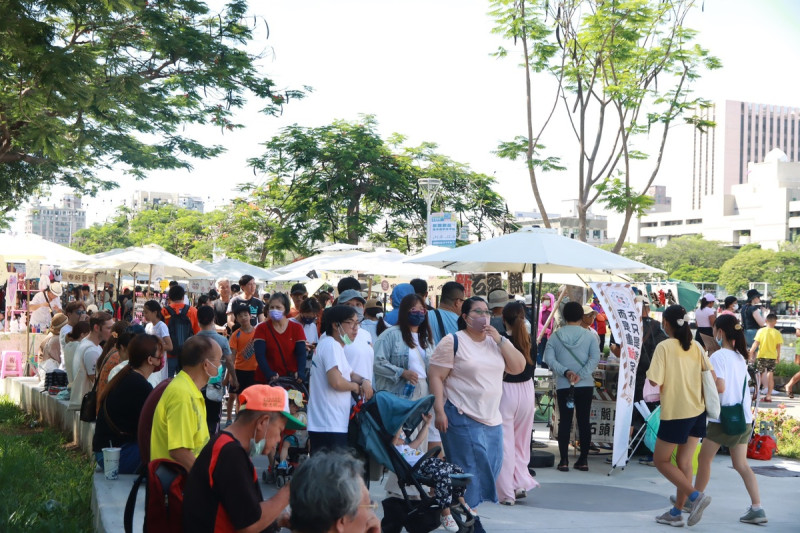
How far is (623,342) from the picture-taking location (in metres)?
9.28

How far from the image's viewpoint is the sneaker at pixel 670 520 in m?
7.32

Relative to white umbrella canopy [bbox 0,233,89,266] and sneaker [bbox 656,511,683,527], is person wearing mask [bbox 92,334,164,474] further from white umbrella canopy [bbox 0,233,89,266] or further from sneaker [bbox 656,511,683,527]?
white umbrella canopy [bbox 0,233,89,266]

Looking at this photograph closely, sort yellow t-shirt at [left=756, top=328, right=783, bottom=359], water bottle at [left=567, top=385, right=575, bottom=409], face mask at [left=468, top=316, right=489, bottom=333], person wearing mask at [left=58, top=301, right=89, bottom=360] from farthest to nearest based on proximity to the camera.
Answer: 1. yellow t-shirt at [left=756, top=328, right=783, bottom=359]
2. person wearing mask at [left=58, top=301, right=89, bottom=360]
3. water bottle at [left=567, top=385, right=575, bottom=409]
4. face mask at [left=468, top=316, right=489, bottom=333]

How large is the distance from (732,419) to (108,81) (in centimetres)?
916

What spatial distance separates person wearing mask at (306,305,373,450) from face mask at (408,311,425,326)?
52 cm

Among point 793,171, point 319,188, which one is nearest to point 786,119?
point 793,171

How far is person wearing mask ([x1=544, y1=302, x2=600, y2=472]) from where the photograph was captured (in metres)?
9.20

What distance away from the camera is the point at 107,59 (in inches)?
539

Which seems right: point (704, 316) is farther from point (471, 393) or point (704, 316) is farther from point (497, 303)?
point (471, 393)

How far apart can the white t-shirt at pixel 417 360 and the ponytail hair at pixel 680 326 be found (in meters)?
2.19

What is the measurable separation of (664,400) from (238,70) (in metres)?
10.7

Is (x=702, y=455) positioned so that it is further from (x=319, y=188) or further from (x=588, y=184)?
(x=319, y=188)

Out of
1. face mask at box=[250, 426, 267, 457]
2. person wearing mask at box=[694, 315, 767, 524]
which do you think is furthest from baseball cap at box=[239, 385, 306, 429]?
person wearing mask at box=[694, 315, 767, 524]

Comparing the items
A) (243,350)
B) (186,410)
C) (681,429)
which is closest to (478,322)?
(681,429)
